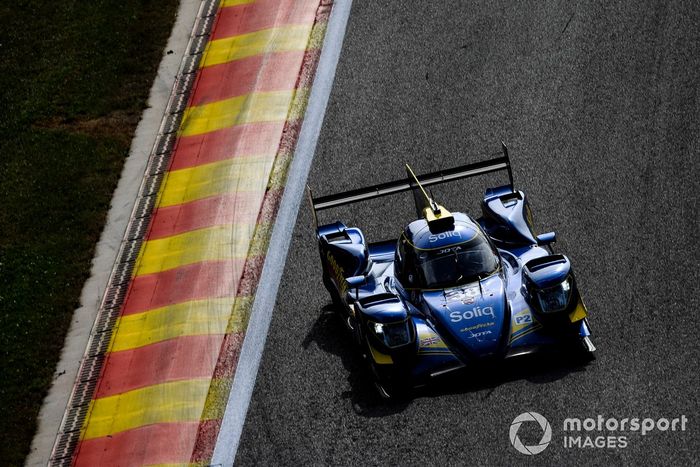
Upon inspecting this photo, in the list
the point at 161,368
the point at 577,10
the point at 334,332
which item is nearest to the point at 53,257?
the point at 161,368

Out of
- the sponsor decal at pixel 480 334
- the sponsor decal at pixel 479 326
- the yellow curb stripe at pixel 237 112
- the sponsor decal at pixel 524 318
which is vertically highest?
the sponsor decal at pixel 479 326

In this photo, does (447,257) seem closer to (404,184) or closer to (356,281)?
(356,281)

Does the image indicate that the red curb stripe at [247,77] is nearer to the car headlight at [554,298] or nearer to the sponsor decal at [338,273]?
the sponsor decal at [338,273]

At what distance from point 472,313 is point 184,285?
203 inches

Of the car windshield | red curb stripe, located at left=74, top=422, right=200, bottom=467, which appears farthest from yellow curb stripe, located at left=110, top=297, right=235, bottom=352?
the car windshield

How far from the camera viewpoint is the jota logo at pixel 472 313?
13023 mm

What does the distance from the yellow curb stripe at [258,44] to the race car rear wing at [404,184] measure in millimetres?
6352

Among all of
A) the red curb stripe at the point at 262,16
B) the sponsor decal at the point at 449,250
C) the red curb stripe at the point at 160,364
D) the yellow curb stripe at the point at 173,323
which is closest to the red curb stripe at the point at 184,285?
the yellow curb stripe at the point at 173,323

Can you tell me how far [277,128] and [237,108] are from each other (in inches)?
40.1

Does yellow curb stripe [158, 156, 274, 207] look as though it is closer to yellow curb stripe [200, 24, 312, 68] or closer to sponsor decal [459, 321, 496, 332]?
yellow curb stripe [200, 24, 312, 68]

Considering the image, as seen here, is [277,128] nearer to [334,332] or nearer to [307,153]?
[307,153]

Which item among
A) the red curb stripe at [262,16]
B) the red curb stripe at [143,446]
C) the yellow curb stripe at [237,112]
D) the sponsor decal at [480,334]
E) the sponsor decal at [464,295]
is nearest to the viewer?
the sponsor decal at [480,334]

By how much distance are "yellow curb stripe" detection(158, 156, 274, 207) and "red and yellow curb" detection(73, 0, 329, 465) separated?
0.07 ft

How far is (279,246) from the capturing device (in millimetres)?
16906
